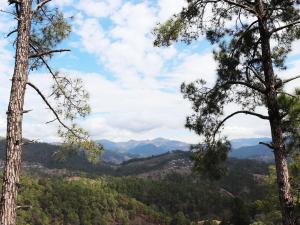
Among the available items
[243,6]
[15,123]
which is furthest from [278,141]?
[15,123]

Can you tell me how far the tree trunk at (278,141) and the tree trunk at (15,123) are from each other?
6.91 meters

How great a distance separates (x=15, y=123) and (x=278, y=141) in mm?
7266

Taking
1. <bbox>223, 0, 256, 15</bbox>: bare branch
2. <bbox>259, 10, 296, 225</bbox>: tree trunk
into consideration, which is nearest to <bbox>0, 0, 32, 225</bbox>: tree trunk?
<bbox>223, 0, 256, 15</bbox>: bare branch

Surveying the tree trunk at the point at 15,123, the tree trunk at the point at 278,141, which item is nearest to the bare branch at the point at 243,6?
the tree trunk at the point at 278,141

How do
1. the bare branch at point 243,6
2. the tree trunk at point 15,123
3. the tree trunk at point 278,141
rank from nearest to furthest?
the tree trunk at point 15,123 < the tree trunk at point 278,141 < the bare branch at point 243,6

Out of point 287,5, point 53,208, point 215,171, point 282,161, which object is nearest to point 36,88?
point 215,171

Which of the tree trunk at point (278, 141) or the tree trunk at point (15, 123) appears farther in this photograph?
the tree trunk at point (278, 141)

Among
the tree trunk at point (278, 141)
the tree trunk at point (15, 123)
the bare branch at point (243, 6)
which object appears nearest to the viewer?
the tree trunk at point (15, 123)

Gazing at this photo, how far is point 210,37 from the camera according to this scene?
13.6 metres

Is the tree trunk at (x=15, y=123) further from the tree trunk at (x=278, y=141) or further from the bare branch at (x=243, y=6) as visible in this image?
the tree trunk at (x=278, y=141)

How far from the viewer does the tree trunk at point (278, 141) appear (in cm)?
1100

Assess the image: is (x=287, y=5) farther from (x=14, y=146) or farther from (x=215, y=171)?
(x=14, y=146)

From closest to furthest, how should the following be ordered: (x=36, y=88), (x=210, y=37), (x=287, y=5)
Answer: (x=36, y=88) < (x=287, y=5) < (x=210, y=37)

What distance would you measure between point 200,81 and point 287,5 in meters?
3.63
